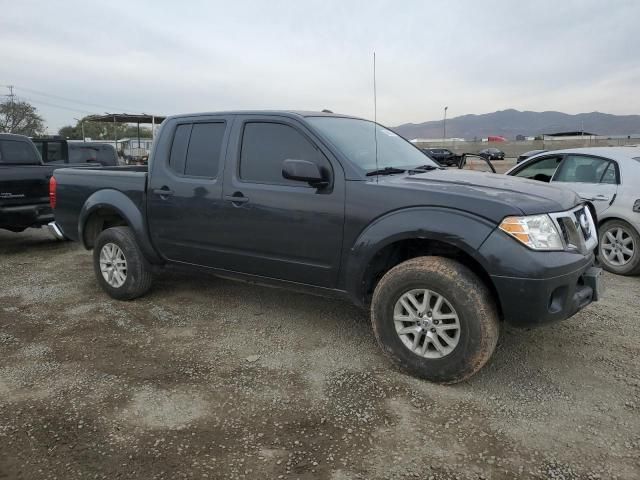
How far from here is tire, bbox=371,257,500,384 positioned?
9.98ft

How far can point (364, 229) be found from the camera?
346 centimetres

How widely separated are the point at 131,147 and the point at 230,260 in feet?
121

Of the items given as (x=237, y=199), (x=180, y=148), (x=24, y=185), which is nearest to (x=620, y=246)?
(x=237, y=199)

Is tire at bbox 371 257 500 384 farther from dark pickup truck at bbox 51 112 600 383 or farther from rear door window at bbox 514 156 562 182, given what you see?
rear door window at bbox 514 156 562 182

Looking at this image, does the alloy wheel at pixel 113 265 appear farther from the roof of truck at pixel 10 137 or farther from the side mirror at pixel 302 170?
the roof of truck at pixel 10 137

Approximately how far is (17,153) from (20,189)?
0.94 m

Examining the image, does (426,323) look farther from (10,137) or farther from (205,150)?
(10,137)

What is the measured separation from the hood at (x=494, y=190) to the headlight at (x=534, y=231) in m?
0.05

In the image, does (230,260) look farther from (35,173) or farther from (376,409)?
(35,173)

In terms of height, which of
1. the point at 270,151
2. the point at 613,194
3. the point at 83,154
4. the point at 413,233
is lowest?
the point at 413,233

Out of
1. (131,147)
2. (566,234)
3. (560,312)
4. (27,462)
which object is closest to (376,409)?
(560,312)

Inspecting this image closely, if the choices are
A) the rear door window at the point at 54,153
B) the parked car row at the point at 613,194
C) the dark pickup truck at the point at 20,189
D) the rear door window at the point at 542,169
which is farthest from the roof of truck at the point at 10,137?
the parked car row at the point at 613,194

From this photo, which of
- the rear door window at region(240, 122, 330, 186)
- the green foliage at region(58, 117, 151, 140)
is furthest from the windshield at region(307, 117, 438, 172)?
the green foliage at region(58, 117, 151, 140)

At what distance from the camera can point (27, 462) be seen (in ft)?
8.16
